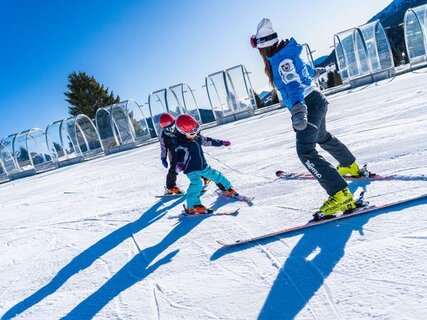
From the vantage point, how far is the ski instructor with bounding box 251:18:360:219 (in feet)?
10.5

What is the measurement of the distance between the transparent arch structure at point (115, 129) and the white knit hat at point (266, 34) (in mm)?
19343

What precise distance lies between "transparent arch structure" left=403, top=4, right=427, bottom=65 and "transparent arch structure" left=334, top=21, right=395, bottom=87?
174cm

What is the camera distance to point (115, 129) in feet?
75.0

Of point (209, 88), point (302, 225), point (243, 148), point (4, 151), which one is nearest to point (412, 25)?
point (209, 88)

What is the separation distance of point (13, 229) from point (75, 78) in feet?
147

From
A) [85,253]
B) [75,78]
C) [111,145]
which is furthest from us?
[75,78]

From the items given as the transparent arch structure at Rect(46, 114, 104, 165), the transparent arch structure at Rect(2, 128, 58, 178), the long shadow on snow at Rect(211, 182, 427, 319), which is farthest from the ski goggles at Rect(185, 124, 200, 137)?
the transparent arch structure at Rect(2, 128, 58, 178)

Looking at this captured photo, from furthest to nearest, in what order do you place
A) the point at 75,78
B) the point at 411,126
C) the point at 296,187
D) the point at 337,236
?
the point at 75,78 < the point at 411,126 < the point at 296,187 < the point at 337,236

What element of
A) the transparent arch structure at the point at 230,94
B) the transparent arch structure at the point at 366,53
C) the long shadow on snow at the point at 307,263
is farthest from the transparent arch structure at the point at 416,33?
the long shadow on snow at the point at 307,263

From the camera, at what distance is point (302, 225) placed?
330cm

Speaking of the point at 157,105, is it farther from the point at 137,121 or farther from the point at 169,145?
the point at 169,145

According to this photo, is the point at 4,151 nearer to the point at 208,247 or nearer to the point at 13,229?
the point at 13,229

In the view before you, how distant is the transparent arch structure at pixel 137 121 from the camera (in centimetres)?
2253

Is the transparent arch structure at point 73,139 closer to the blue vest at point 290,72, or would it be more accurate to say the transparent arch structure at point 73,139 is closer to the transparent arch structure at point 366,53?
the transparent arch structure at point 366,53
